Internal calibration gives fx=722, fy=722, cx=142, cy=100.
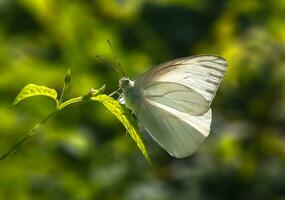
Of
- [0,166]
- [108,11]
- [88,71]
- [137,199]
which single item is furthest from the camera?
[108,11]

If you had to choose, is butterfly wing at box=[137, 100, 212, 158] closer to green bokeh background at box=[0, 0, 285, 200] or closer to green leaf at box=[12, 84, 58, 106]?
green leaf at box=[12, 84, 58, 106]

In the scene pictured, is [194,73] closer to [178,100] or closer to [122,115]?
[178,100]

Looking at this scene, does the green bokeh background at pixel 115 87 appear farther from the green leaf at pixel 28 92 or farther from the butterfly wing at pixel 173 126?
the green leaf at pixel 28 92

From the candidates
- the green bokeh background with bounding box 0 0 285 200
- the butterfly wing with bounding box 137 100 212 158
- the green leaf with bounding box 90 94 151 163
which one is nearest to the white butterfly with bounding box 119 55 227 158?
the butterfly wing with bounding box 137 100 212 158

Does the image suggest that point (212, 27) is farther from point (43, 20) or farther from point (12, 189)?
point (12, 189)

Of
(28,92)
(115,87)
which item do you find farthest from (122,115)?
(115,87)

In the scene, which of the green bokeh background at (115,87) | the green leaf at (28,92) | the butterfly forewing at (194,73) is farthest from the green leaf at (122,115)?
the green bokeh background at (115,87)

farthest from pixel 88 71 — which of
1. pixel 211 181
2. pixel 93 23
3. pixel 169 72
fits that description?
pixel 169 72
